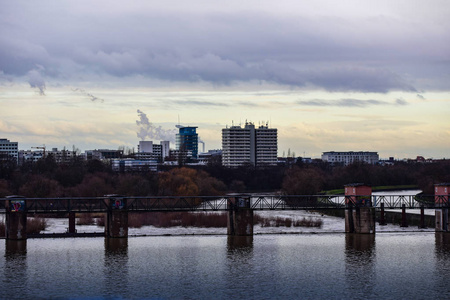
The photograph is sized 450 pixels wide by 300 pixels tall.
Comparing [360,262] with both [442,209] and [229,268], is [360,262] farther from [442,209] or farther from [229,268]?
[442,209]

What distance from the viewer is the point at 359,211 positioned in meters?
83.6

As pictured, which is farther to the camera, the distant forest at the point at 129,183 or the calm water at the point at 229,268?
the distant forest at the point at 129,183

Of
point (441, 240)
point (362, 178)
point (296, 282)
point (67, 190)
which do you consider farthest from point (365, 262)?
point (362, 178)

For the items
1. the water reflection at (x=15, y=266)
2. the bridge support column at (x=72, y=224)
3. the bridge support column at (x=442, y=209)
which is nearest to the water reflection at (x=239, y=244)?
the bridge support column at (x=72, y=224)

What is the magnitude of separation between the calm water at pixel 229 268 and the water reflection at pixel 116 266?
2.7 inches

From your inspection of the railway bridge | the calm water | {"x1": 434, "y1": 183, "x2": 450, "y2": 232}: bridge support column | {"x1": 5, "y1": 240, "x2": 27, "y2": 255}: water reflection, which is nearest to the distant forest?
the railway bridge

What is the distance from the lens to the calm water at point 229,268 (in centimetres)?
4741

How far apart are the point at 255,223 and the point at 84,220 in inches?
922

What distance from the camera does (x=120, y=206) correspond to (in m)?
79.4

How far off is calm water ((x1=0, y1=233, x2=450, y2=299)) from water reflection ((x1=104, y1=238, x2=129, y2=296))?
0.07m

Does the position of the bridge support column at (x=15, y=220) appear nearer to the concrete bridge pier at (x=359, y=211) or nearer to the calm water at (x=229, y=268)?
the calm water at (x=229, y=268)

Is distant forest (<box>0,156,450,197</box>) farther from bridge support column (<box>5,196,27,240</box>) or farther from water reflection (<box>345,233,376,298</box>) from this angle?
water reflection (<box>345,233,376,298</box>)

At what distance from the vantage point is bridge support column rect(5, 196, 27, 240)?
7556 cm

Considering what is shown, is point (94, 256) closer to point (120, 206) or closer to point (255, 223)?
point (120, 206)
